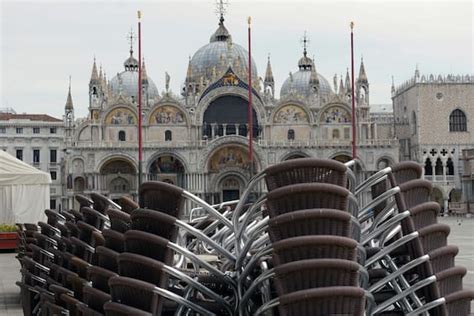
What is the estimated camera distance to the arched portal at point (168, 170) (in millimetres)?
61125

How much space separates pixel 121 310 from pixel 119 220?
7.59ft

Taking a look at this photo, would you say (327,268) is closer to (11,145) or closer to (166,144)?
(166,144)

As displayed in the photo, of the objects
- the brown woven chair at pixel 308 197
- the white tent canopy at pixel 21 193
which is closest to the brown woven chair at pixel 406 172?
the brown woven chair at pixel 308 197

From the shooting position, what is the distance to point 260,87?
205 ft

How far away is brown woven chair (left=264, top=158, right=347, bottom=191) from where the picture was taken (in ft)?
26.8

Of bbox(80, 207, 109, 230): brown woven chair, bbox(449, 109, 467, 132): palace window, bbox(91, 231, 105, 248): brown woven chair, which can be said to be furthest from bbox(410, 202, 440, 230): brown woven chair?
bbox(449, 109, 467, 132): palace window

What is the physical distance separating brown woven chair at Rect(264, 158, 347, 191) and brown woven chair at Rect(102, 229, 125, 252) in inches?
91.7

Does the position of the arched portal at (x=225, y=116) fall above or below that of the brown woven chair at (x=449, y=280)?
above

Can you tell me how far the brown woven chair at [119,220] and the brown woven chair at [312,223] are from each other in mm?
2685

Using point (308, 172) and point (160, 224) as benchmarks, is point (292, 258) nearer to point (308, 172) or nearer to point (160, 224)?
point (308, 172)

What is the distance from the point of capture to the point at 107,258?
972cm

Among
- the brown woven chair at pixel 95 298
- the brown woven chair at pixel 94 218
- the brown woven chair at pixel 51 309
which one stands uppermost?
the brown woven chair at pixel 94 218

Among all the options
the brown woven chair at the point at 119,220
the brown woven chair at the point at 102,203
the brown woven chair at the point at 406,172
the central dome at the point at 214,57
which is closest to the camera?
the brown woven chair at the point at 406,172

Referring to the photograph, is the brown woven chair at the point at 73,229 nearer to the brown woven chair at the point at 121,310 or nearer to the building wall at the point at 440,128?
the brown woven chair at the point at 121,310
